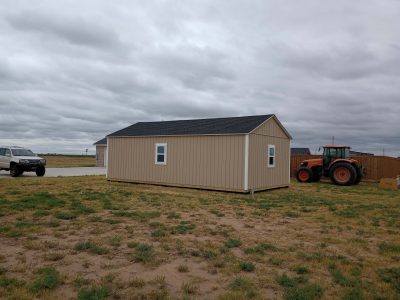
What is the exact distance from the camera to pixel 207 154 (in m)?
16.4

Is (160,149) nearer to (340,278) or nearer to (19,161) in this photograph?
(19,161)

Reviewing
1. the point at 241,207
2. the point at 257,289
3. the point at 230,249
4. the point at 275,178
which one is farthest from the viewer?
the point at 275,178

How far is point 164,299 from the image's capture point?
4250mm

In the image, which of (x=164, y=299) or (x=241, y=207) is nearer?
(x=164, y=299)

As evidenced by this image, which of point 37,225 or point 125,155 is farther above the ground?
point 125,155

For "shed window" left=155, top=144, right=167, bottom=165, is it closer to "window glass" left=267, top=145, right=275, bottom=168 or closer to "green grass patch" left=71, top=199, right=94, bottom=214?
"window glass" left=267, top=145, right=275, bottom=168

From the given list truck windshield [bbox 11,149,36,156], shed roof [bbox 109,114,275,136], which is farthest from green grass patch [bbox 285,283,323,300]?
truck windshield [bbox 11,149,36,156]

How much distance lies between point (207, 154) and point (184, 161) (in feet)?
4.59

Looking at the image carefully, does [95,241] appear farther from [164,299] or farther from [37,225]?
[164,299]

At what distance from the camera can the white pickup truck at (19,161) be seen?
21.8 metres

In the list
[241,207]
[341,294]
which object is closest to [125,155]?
[241,207]

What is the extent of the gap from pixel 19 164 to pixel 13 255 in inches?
700

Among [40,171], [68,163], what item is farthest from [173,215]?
[68,163]

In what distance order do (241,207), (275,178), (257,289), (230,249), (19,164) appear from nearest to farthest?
(257,289) < (230,249) < (241,207) < (275,178) < (19,164)
